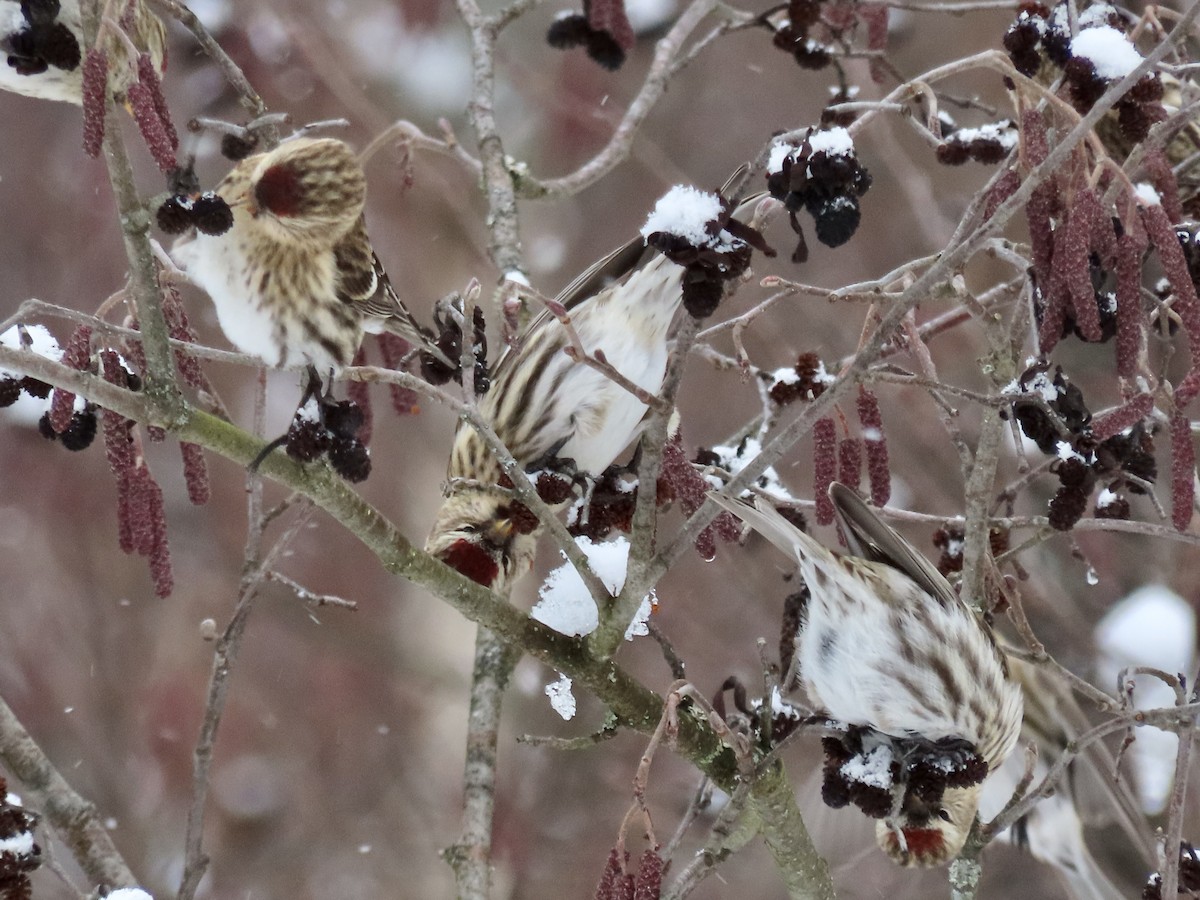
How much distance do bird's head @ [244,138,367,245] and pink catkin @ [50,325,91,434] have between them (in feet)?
0.95

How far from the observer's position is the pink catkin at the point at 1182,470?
Answer: 1503mm

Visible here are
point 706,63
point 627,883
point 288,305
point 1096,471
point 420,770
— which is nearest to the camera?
point 627,883

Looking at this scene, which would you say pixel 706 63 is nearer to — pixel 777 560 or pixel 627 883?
pixel 777 560

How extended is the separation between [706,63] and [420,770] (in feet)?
10.6

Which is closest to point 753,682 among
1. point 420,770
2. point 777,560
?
point 777,560

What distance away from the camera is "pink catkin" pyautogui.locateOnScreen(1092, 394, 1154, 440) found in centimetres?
148

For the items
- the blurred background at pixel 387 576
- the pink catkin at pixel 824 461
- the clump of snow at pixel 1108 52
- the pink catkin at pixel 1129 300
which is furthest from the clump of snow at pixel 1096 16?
the blurred background at pixel 387 576

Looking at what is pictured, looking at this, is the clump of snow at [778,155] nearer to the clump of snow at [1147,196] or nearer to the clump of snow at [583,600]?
the clump of snow at [1147,196]

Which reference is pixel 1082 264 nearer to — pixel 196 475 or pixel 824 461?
pixel 824 461

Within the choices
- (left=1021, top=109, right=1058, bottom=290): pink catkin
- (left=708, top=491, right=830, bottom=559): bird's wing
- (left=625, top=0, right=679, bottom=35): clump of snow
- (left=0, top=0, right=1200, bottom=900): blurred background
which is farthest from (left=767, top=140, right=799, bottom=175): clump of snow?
(left=625, top=0, right=679, bottom=35): clump of snow

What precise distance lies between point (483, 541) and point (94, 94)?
4.15 feet

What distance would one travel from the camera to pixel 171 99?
4797mm

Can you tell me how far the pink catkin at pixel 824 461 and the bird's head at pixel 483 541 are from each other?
0.57 meters

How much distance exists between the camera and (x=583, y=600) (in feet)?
6.66
